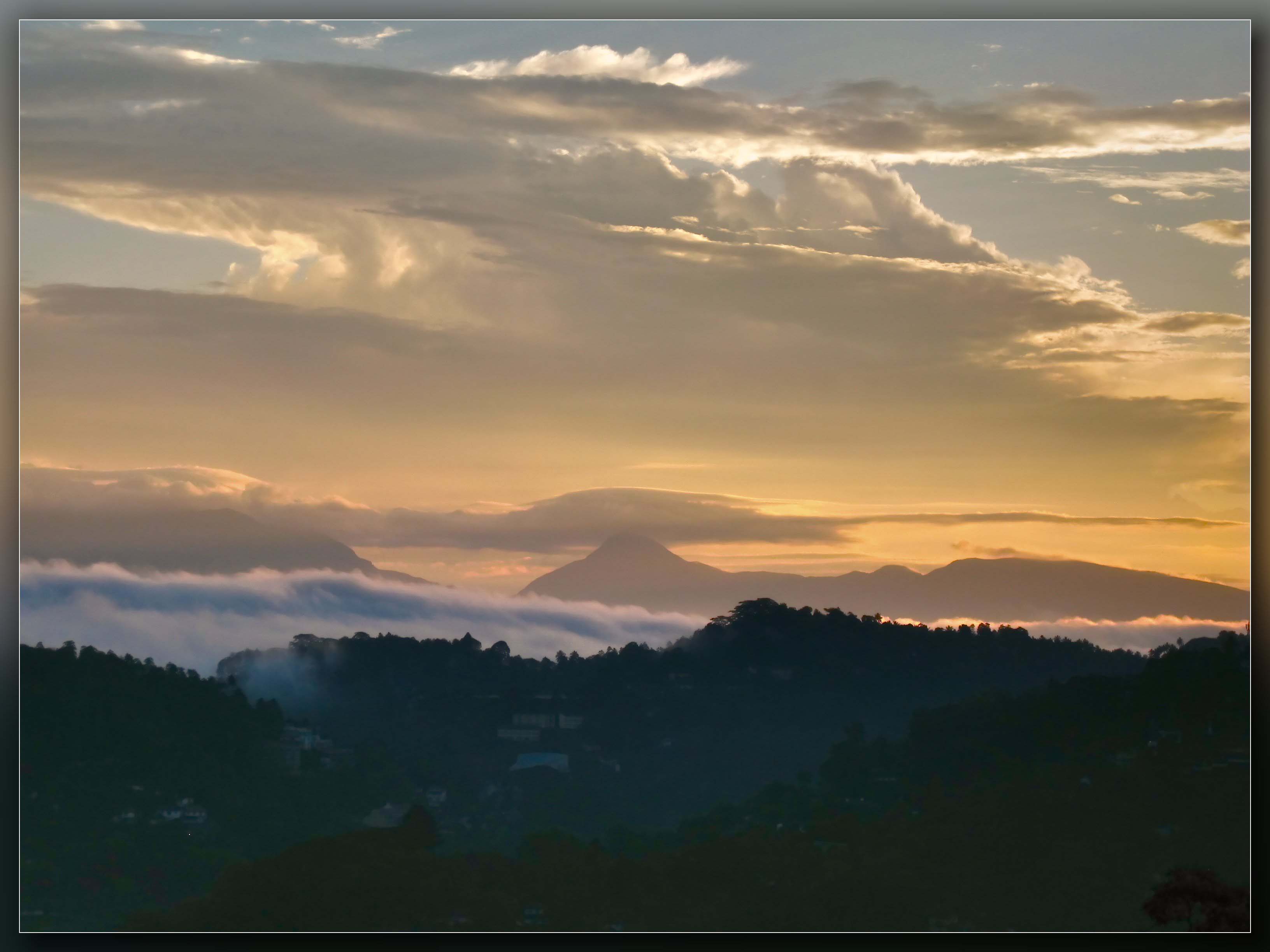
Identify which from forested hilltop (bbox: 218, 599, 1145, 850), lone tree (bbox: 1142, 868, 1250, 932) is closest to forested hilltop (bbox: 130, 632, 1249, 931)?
lone tree (bbox: 1142, 868, 1250, 932)

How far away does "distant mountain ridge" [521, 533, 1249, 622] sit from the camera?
15.8 metres

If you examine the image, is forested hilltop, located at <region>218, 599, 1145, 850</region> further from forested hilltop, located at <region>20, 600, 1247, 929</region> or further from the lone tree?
the lone tree

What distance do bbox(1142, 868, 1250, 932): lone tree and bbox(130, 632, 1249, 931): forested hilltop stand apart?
0.9 inches

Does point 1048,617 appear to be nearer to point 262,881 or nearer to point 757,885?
point 757,885

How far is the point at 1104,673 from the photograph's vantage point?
17.5 metres

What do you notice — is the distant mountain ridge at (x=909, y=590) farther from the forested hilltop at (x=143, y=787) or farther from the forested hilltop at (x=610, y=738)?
the forested hilltop at (x=143, y=787)

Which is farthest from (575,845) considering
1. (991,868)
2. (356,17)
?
(356,17)

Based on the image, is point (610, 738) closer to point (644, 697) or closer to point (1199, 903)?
point (644, 697)

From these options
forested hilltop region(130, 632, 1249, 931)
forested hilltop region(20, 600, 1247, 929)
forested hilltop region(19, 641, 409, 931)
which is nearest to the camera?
forested hilltop region(19, 641, 409, 931)

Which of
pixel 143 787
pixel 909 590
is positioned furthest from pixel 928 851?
pixel 143 787

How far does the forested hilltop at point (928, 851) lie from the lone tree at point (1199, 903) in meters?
0.02

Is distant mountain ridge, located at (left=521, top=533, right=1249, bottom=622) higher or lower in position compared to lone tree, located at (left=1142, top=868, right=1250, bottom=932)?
higher

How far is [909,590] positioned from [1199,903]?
526 cm

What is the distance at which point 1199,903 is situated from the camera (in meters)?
13.2
